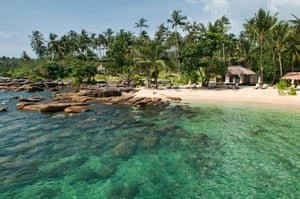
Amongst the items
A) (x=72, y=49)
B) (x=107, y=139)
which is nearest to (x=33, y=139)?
(x=107, y=139)

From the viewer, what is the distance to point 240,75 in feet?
162

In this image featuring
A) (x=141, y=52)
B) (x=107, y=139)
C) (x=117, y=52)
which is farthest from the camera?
(x=117, y=52)

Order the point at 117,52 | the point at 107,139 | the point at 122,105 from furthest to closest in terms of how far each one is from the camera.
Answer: the point at 117,52
the point at 122,105
the point at 107,139

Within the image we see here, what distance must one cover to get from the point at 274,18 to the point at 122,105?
→ 106 feet

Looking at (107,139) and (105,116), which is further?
(105,116)

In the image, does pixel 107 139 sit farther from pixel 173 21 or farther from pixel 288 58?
pixel 173 21

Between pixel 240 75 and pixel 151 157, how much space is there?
43.4m

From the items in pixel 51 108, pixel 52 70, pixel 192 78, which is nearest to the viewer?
pixel 51 108

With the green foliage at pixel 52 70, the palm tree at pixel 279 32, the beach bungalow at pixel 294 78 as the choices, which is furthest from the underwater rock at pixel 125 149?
the green foliage at pixel 52 70

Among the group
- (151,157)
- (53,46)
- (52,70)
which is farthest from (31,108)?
(53,46)

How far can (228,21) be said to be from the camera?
63188 mm

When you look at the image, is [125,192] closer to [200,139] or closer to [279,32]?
[200,139]

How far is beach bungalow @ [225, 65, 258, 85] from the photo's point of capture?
47.2 metres

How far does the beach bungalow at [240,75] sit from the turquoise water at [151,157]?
27.8 metres
